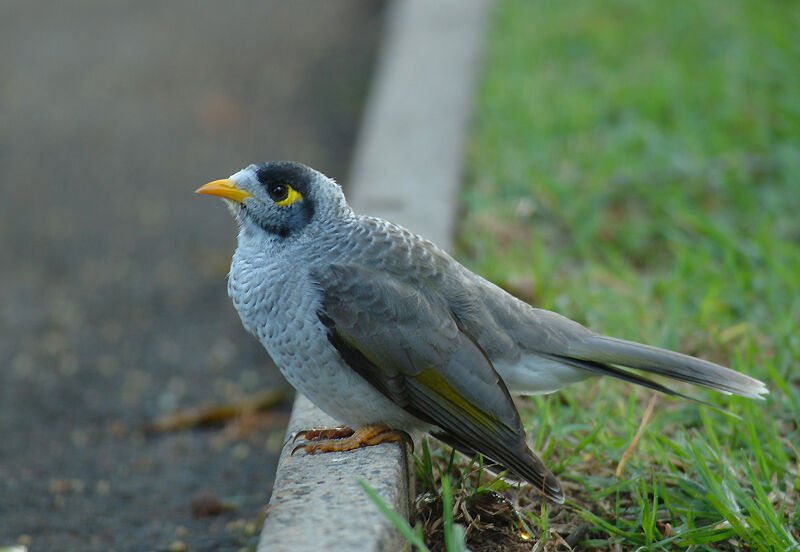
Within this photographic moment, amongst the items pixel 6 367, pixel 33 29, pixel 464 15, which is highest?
pixel 464 15

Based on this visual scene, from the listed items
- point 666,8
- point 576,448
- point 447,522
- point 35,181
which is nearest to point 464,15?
point 666,8

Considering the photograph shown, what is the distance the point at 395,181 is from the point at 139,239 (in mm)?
1776

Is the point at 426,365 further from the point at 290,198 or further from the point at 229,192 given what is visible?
the point at 229,192

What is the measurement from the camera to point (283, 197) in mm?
3105

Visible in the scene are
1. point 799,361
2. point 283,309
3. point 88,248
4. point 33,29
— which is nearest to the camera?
point 283,309

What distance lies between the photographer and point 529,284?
13.7 feet

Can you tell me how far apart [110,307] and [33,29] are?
186 inches

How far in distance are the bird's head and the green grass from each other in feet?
3.21

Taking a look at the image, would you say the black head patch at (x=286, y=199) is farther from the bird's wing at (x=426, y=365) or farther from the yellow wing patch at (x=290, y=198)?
the bird's wing at (x=426, y=365)

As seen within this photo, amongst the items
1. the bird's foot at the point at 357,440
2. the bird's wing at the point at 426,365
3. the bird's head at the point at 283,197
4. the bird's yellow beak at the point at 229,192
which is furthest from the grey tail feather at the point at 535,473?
the bird's yellow beak at the point at 229,192

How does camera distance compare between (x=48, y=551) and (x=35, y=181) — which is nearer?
(x=48, y=551)

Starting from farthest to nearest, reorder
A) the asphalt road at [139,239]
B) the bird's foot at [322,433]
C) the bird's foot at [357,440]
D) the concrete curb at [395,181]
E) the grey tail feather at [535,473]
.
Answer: the asphalt road at [139,239]
the bird's foot at [322,433]
the bird's foot at [357,440]
the grey tail feather at [535,473]
the concrete curb at [395,181]

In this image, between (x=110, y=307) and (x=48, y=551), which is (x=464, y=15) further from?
(x=48, y=551)

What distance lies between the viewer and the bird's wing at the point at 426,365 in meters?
2.80
